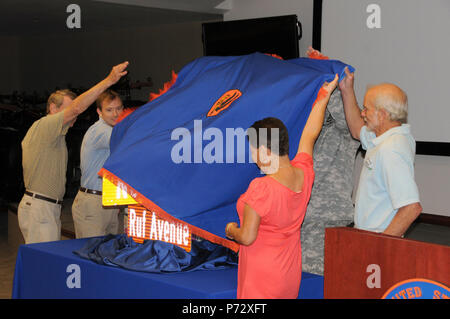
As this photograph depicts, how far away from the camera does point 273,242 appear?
2.04 metres

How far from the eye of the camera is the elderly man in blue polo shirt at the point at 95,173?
3.70m

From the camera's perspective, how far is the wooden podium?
161 cm

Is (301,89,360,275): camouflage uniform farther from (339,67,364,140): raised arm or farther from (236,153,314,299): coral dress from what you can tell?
(236,153,314,299): coral dress

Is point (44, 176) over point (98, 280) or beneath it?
over

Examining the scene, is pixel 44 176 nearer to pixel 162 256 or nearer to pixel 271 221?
pixel 162 256

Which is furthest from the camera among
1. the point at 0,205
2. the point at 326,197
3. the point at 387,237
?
the point at 0,205

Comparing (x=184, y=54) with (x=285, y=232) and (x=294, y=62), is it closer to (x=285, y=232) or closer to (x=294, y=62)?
(x=294, y=62)

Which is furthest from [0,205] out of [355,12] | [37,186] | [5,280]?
[355,12]

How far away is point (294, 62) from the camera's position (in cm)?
272

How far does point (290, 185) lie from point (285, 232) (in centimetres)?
17

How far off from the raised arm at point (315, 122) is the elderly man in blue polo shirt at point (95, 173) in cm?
175

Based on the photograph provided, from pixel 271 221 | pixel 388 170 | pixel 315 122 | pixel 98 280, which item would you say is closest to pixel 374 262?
pixel 271 221

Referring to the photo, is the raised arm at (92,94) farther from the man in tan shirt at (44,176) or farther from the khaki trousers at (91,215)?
the khaki trousers at (91,215)

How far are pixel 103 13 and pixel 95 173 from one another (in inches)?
253
